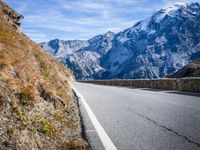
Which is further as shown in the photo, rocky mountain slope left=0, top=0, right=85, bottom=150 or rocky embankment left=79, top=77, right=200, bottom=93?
rocky embankment left=79, top=77, right=200, bottom=93

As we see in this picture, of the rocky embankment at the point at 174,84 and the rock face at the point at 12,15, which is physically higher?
the rock face at the point at 12,15

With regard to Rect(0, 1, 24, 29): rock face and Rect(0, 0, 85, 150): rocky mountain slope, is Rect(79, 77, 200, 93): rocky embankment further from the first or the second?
Rect(0, 0, 85, 150): rocky mountain slope

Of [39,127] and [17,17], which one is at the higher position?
[17,17]

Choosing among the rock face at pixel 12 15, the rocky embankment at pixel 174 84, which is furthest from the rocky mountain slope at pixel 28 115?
the rock face at pixel 12 15

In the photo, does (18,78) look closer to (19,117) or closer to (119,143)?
(19,117)

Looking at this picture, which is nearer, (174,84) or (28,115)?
(28,115)

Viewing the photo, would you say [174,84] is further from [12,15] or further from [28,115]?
[28,115]

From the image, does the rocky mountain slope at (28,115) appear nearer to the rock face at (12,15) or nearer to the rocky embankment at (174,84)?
the rocky embankment at (174,84)

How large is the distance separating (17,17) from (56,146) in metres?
24.1

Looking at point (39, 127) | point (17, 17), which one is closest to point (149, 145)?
point (39, 127)

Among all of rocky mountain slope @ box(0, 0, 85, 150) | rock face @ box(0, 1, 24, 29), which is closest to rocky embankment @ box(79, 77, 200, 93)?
rock face @ box(0, 1, 24, 29)

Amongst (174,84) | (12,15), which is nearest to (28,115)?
(12,15)

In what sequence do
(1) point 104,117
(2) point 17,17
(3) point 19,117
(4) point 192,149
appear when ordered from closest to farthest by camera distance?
(4) point 192,149 < (3) point 19,117 < (1) point 104,117 < (2) point 17,17

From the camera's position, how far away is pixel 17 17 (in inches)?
1149
